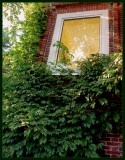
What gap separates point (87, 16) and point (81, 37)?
0.69 metres

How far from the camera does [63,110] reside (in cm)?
423

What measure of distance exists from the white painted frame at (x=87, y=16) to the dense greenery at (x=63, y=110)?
21.8 inches

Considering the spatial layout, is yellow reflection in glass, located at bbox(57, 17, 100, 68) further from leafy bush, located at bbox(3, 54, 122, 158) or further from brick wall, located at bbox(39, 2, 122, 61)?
leafy bush, located at bbox(3, 54, 122, 158)

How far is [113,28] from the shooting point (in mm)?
5355

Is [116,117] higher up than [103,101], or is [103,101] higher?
[103,101]

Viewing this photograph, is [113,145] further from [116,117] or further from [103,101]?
[103,101]

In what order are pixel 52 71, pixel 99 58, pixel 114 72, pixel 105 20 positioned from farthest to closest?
1. pixel 105 20
2. pixel 52 71
3. pixel 99 58
4. pixel 114 72

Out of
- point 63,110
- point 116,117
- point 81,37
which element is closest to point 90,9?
point 81,37

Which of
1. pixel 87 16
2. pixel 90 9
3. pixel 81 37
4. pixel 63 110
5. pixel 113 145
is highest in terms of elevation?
pixel 90 9

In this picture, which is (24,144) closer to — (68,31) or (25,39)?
(25,39)

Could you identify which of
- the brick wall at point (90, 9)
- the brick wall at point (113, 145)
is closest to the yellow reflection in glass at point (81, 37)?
the brick wall at point (90, 9)

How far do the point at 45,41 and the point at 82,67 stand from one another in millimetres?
1598

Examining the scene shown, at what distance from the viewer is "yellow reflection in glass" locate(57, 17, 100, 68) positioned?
17.4 ft

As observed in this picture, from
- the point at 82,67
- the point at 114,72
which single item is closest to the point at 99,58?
the point at 82,67
